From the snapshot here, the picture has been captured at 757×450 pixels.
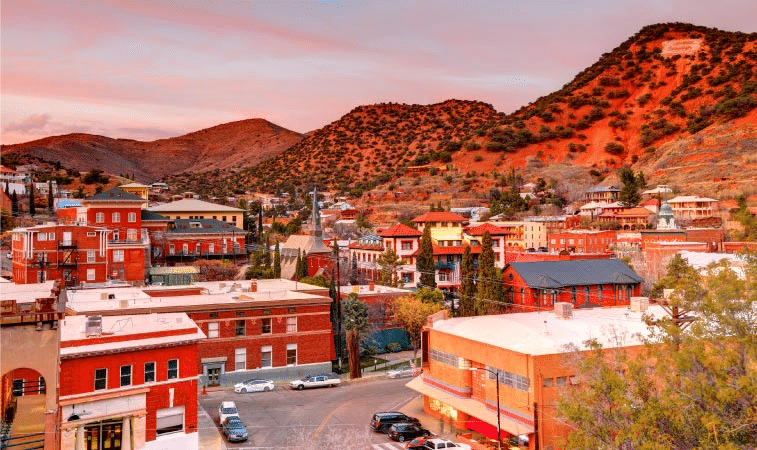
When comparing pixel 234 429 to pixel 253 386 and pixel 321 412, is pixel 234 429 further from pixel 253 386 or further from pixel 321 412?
pixel 253 386

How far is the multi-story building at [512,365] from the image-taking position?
30.5m

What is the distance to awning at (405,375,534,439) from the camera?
30.7m

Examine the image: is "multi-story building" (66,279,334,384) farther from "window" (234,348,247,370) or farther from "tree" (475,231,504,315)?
"tree" (475,231,504,315)

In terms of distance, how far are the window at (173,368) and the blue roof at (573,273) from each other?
4013 cm

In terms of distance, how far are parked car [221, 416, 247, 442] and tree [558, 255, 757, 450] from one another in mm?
16679

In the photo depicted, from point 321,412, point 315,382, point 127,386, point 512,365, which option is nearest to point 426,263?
point 315,382

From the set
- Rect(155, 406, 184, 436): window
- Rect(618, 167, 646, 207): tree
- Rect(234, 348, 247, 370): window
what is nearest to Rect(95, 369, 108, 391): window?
Rect(155, 406, 184, 436): window

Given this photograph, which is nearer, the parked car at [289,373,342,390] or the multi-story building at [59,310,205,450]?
the multi-story building at [59,310,205,450]

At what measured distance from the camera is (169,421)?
2977cm

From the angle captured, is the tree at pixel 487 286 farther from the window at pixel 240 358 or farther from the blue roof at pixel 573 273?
the window at pixel 240 358

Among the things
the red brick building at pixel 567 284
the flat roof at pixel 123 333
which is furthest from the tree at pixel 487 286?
the flat roof at pixel 123 333

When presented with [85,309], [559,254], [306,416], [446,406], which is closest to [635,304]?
[446,406]

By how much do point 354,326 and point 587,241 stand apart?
51.3 m

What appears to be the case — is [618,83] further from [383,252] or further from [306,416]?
[306,416]
